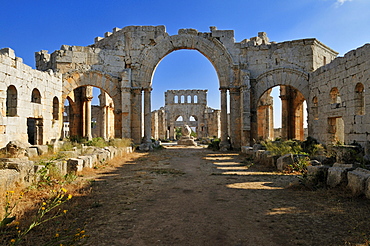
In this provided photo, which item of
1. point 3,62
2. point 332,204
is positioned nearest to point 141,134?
point 3,62

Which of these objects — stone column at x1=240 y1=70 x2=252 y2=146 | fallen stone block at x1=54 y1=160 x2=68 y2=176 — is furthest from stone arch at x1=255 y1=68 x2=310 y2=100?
fallen stone block at x1=54 y1=160 x2=68 y2=176

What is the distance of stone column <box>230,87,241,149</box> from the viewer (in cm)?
1675

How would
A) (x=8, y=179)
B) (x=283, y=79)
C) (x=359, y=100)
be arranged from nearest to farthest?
(x=8, y=179) < (x=359, y=100) < (x=283, y=79)

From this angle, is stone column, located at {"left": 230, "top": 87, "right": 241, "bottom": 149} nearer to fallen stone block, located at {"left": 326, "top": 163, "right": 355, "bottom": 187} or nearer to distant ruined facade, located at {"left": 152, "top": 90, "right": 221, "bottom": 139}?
fallen stone block, located at {"left": 326, "top": 163, "right": 355, "bottom": 187}

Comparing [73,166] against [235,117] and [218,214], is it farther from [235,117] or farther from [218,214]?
[235,117]

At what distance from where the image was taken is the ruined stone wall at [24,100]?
1017cm

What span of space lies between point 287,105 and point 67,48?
14913 millimetres

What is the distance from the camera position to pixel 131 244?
3.16m

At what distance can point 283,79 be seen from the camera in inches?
638

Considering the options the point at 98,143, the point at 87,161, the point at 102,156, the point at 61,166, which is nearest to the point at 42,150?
the point at 102,156

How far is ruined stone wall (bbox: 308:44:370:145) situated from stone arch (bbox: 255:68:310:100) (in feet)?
2.45

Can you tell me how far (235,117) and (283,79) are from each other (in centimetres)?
359

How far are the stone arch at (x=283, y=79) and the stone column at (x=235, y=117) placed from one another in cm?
121

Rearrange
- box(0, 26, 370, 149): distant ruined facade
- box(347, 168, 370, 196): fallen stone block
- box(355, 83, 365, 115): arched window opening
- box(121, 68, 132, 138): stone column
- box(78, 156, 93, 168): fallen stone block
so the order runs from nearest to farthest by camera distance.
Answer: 1. box(347, 168, 370, 196): fallen stone block
2. box(78, 156, 93, 168): fallen stone block
3. box(355, 83, 365, 115): arched window opening
4. box(0, 26, 370, 149): distant ruined facade
5. box(121, 68, 132, 138): stone column
